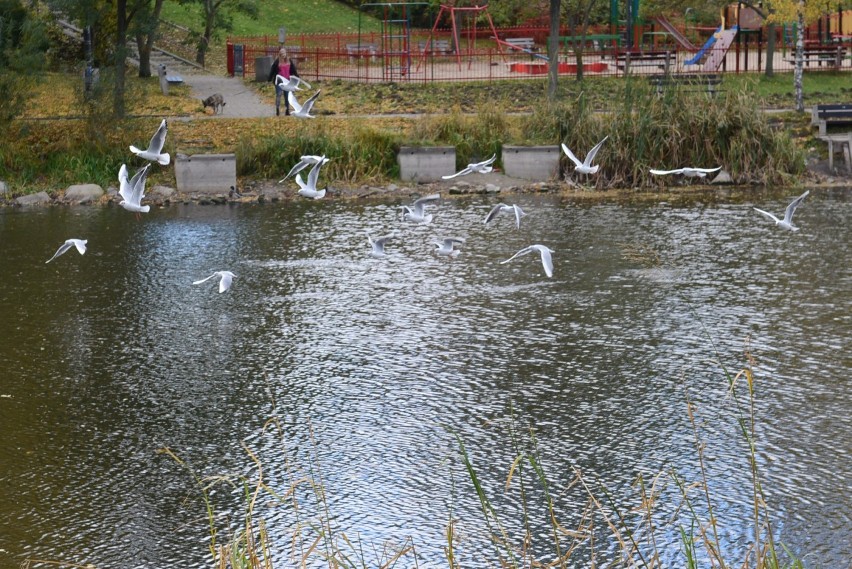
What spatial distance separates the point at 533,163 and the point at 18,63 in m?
9.23

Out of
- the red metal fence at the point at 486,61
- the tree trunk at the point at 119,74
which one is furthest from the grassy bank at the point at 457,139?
the red metal fence at the point at 486,61

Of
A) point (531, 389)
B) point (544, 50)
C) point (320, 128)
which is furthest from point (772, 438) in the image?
point (544, 50)

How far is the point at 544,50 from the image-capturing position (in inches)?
1470

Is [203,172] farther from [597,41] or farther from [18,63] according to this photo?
[597,41]

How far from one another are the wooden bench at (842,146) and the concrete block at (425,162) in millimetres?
6940

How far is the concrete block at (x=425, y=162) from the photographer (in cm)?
2222

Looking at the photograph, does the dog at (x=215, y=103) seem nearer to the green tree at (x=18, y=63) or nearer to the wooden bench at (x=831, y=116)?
the green tree at (x=18, y=63)

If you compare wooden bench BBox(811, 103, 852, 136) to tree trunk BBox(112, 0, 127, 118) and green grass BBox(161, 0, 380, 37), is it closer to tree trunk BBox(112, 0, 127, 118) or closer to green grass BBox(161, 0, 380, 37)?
tree trunk BBox(112, 0, 127, 118)

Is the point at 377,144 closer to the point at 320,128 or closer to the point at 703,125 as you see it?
the point at 320,128

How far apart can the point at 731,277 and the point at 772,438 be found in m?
5.58

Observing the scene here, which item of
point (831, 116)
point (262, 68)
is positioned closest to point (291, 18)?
point (262, 68)

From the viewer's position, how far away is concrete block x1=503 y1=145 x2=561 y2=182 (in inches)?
874

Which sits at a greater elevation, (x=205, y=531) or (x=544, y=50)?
(x=544, y=50)

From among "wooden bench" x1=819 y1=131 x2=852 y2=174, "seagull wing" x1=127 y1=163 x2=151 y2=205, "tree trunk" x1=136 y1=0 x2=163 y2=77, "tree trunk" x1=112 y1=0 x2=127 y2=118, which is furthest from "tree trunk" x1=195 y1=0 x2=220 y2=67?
"seagull wing" x1=127 y1=163 x2=151 y2=205
